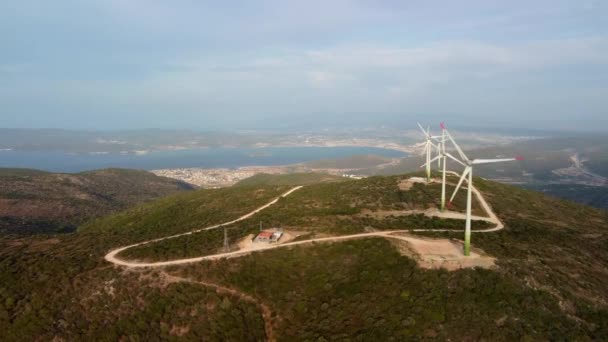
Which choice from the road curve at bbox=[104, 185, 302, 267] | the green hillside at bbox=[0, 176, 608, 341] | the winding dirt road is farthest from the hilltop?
the winding dirt road

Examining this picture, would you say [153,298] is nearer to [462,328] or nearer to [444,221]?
[462,328]

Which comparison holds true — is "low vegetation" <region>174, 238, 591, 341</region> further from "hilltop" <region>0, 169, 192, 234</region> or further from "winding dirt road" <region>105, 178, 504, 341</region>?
"hilltop" <region>0, 169, 192, 234</region>

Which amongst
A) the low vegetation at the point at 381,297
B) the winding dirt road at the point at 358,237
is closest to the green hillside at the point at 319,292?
the low vegetation at the point at 381,297

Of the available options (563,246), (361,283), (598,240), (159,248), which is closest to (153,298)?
(159,248)

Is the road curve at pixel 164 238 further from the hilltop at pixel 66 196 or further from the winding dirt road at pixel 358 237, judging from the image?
the hilltop at pixel 66 196

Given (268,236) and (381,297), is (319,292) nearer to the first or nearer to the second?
(381,297)

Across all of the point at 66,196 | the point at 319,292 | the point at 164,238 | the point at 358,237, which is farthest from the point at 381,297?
the point at 66,196
